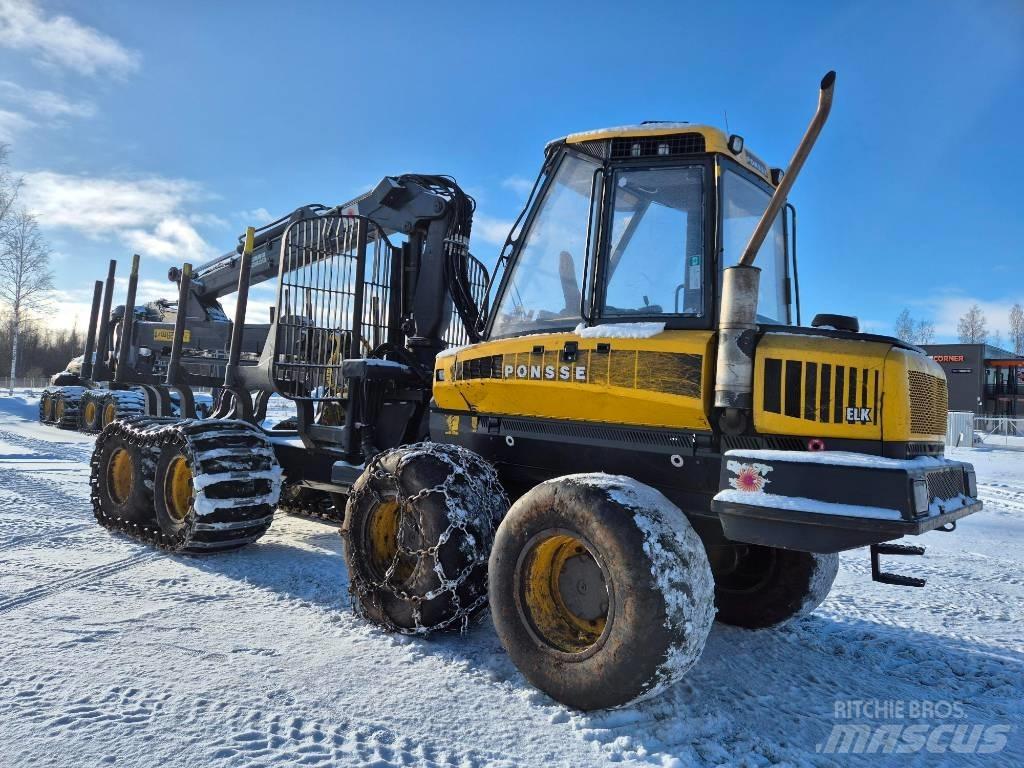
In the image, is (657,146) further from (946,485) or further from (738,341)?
(946,485)

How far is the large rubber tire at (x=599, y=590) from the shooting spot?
9.81 feet

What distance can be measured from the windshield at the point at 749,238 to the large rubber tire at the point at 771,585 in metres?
1.55

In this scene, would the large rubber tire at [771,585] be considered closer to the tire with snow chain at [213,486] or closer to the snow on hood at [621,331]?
the snow on hood at [621,331]

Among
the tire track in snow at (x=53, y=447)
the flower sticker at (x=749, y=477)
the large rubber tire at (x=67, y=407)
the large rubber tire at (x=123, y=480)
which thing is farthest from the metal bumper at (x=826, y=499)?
the large rubber tire at (x=67, y=407)

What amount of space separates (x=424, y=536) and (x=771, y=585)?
2344mm

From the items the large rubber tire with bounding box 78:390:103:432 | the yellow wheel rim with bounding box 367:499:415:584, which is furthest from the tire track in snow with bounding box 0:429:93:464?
the yellow wheel rim with bounding box 367:499:415:584

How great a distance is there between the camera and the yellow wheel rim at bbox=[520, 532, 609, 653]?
341 cm

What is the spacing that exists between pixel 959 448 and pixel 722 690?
24.5 metres

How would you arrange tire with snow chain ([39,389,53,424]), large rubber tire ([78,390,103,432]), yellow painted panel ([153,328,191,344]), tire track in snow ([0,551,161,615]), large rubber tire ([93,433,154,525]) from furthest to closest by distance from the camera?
tire with snow chain ([39,389,53,424]) < large rubber tire ([78,390,103,432]) < yellow painted panel ([153,328,191,344]) < large rubber tire ([93,433,154,525]) < tire track in snow ([0,551,161,615])

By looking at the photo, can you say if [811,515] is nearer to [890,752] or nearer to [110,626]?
[890,752]

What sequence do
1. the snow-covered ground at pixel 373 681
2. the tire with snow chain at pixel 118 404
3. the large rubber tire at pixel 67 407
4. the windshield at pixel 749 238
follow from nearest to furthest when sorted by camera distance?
the snow-covered ground at pixel 373 681 < the windshield at pixel 749 238 < the tire with snow chain at pixel 118 404 < the large rubber tire at pixel 67 407

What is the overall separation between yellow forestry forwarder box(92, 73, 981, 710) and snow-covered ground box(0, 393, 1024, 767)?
26cm

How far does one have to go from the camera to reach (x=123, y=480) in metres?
6.80

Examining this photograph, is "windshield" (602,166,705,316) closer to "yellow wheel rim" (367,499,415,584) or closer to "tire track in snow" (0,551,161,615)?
"yellow wheel rim" (367,499,415,584)
